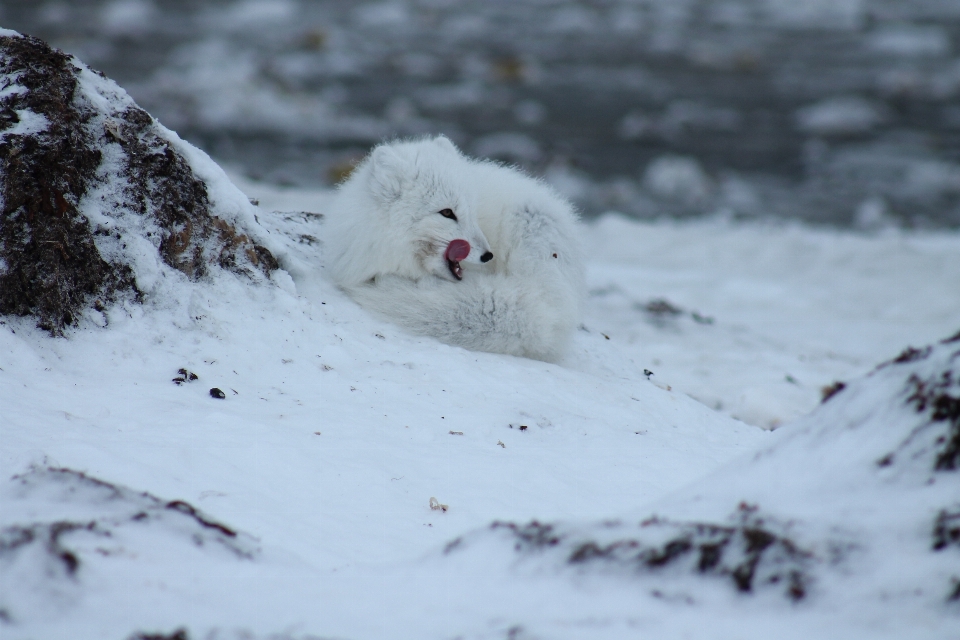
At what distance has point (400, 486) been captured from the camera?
2863 mm

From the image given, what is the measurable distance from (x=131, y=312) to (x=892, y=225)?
1057cm

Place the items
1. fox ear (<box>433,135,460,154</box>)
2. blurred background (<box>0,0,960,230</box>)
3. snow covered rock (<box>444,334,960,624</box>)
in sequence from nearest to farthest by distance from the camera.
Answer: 1. snow covered rock (<box>444,334,960,624</box>)
2. fox ear (<box>433,135,460,154</box>)
3. blurred background (<box>0,0,960,230</box>)

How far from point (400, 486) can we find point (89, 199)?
1830mm

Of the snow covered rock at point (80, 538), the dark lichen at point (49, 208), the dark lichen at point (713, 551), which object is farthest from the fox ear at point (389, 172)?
the dark lichen at point (713, 551)

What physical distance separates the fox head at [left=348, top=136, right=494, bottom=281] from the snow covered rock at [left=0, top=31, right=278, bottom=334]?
693 millimetres

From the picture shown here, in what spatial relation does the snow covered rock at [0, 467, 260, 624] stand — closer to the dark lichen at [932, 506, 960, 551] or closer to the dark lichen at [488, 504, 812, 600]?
the dark lichen at [488, 504, 812, 600]

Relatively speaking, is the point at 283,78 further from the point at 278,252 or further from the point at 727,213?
the point at 278,252

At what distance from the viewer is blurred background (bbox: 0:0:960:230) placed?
13023 millimetres

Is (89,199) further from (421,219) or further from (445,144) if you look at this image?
(445,144)

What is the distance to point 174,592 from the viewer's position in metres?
1.89

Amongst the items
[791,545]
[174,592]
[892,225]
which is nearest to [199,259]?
[174,592]

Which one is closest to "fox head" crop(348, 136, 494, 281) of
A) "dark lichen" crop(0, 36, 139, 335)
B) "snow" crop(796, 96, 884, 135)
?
"dark lichen" crop(0, 36, 139, 335)

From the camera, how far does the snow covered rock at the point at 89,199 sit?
3.29m

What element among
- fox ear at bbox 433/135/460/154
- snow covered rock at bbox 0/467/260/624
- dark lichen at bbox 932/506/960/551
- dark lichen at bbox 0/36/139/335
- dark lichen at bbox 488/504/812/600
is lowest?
snow covered rock at bbox 0/467/260/624
